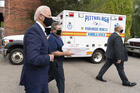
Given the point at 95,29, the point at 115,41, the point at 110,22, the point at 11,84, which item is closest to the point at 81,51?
the point at 95,29

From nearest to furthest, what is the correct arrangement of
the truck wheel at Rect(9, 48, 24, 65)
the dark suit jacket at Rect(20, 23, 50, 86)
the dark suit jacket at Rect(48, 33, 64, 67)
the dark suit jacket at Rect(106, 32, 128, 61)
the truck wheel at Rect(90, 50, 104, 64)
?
the dark suit jacket at Rect(20, 23, 50, 86) < the dark suit jacket at Rect(48, 33, 64, 67) < the dark suit jacket at Rect(106, 32, 128, 61) < the truck wheel at Rect(9, 48, 24, 65) < the truck wheel at Rect(90, 50, 104, 64)

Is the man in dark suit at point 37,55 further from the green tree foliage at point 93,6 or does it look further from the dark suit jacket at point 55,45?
the green tree foliage at point 93,6

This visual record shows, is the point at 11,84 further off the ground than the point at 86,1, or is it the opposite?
the point at 86,1

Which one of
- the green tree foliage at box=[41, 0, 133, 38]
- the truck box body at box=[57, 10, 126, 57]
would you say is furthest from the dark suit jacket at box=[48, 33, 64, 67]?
the green tree foliage at box=[41, 0, 133, 38]

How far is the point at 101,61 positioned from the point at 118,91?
3.84 m

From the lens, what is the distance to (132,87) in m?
4.35

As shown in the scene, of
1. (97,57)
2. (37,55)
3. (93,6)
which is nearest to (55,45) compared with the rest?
(37,55)

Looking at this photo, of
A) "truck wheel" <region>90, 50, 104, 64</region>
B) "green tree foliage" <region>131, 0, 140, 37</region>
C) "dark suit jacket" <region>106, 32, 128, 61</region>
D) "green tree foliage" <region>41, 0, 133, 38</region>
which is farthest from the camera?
"green tree foliage" <region>131, 0, 140, 37</region>

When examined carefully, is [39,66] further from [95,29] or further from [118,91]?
[95,29]

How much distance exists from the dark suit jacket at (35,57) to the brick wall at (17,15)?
10.7m

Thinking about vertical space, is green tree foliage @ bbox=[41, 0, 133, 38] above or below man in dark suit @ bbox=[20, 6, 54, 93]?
above

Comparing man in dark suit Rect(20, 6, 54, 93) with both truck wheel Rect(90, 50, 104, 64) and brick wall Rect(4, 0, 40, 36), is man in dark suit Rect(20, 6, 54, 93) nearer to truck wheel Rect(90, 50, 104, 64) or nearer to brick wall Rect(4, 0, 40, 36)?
truck wheel Rect(90, 50, 104, 64)

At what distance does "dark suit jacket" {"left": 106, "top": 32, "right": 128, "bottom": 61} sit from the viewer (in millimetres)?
4219

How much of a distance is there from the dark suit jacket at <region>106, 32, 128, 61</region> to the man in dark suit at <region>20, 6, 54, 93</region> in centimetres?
284
